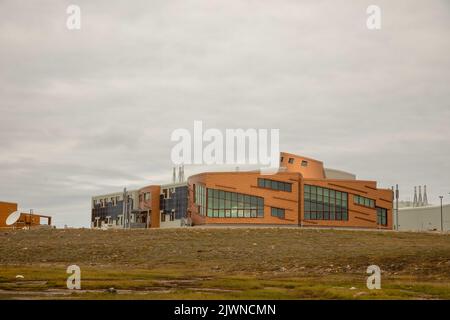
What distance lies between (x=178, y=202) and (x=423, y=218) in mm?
62702

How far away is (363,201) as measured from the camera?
108 m

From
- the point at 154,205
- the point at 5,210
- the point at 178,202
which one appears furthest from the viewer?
the point at 154,205

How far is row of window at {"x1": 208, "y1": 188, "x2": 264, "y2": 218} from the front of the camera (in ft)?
334

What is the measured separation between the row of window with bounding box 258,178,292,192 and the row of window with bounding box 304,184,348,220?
3462 mm

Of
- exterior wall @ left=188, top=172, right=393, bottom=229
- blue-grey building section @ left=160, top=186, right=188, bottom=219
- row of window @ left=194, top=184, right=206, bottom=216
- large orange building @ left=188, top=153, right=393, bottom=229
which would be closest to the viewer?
large orange building @ left=188, top=153, right=393, bottom=229

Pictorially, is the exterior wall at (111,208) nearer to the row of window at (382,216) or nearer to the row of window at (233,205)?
the row of window at (233,205)

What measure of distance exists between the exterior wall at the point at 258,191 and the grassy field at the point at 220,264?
22246 millimetres

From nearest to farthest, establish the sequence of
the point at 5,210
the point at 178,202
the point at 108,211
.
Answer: the point at 178,202 < the point at 5,210 < the point at 108,211

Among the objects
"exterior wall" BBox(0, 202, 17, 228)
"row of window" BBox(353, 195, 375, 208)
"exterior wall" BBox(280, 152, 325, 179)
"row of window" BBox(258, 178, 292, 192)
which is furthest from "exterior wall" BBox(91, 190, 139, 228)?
"row of window" BBox(353, 195, 375, 208)

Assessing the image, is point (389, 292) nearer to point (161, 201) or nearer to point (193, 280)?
point (193, 280)

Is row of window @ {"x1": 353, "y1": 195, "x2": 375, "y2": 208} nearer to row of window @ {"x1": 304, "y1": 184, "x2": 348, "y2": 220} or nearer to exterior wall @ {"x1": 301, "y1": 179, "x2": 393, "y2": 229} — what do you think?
exterior wall @ {"x1": 301, "y1": 179, "x2": 393, "y2": 229}

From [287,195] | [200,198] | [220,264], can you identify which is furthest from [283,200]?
[220,264]

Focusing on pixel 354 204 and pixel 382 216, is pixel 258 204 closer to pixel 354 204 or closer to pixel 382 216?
pixel 354 204
